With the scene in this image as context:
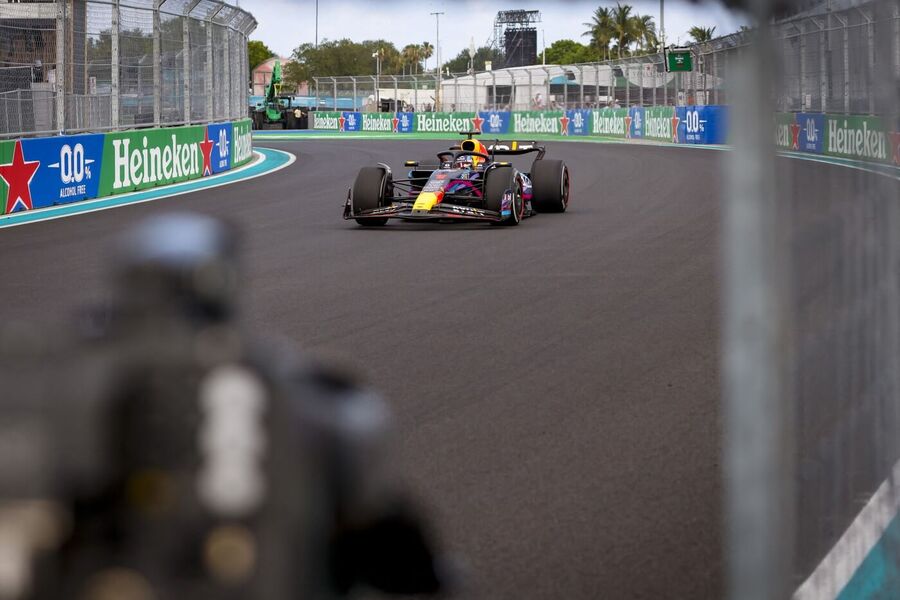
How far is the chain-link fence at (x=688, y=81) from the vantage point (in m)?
2.25

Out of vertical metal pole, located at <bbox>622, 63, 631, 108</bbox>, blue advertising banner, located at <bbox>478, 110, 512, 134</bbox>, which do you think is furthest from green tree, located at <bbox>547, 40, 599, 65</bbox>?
vertical metal pole, located at <bbox>622, 63, 631, 108</bbox>

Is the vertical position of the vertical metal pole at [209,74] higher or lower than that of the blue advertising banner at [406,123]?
lower

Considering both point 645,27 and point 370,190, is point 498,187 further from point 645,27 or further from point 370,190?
point 645,27

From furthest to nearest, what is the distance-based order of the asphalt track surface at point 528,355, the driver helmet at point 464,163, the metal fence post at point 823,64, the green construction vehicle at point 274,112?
the green construction vehicle at point 274,112
the driver helmet at point 464,163
the asphalt track surface at point 528,355
the metal fence post at point 823,64

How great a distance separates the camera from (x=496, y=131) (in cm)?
5047

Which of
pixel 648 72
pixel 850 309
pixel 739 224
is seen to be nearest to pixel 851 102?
pixel 850 309

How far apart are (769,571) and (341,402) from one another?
533mm

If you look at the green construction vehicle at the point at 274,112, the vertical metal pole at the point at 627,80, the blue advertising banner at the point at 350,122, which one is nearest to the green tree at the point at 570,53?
the green construction vehicle at the point at 274,112

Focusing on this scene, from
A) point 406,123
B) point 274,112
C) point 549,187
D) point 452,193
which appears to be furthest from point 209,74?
point 274,112

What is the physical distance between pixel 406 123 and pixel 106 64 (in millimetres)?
36014

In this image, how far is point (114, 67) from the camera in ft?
58.3

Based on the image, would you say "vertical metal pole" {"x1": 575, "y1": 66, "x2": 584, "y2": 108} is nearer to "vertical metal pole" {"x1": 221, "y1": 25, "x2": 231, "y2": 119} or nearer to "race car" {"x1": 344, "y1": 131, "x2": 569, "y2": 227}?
"vertical metal pole" {"x1": 221, "y1": 25, "x2": 231, "y2": 119}

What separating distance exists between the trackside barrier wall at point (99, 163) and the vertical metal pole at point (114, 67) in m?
0.30

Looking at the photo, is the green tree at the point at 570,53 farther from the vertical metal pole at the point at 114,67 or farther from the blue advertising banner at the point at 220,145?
the vertical metal pole at the point at 114,67
